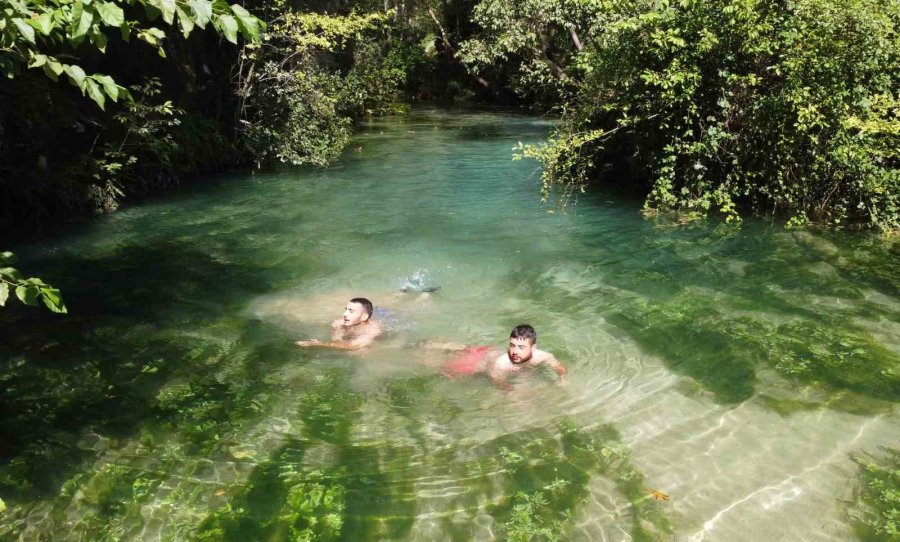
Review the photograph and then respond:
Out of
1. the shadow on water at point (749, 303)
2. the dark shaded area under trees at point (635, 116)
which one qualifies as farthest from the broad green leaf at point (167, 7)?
the dark shaded area under trees at point (635, 116)

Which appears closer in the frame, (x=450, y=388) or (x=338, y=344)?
(x=450, y=388)

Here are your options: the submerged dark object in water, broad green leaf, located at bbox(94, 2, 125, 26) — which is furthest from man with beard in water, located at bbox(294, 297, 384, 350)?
broad green leaf, located at bbox(94, 2, 125, 26)

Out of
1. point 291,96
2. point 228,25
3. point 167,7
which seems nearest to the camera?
point 167,7

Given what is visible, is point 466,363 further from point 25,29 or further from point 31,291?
point 25,29

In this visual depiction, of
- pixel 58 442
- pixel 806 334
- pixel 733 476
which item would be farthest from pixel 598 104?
pixel 58 442

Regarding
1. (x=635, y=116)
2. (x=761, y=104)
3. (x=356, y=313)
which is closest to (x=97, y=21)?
(x=356, y=313)

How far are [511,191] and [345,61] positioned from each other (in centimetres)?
1816

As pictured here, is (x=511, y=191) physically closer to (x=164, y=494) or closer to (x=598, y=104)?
(x=598, y=104)

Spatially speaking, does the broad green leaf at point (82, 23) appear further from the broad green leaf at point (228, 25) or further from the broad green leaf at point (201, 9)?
the broad green leaf at point (228, 25)

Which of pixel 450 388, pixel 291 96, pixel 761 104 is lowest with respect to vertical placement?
pixel 450 388

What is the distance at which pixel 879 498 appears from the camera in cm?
510

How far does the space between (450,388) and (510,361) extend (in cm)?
69

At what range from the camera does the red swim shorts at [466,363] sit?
7.44 meters

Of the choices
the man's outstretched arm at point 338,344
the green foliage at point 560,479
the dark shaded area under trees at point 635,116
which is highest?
the dark shaded area under trees at point 635,116
